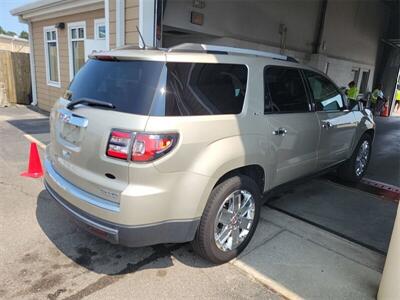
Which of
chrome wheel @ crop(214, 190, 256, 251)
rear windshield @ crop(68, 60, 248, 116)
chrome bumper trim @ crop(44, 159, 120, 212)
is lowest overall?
chrome wheel @ crop(214, 190, 256, 251)

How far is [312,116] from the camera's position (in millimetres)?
3951

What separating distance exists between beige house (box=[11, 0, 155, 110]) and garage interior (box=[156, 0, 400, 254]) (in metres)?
0.58

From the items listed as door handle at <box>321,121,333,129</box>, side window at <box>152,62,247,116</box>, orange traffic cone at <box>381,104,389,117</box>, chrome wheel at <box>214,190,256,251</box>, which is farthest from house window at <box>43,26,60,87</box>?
orange traffic cone at <box>381,104,389,117</box>

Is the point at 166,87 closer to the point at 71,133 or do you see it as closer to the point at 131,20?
the point at 71,133

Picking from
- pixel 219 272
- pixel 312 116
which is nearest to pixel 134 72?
pixel 219 272

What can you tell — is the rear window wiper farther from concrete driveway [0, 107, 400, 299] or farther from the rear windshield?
concrete driveway [0, 107, 400, 299]

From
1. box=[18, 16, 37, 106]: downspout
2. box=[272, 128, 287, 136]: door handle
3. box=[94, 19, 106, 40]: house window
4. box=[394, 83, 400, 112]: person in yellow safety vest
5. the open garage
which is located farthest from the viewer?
box=[394, 83, 400, 112]: person in yellow safety vest

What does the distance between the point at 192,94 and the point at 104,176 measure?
3.05 feet

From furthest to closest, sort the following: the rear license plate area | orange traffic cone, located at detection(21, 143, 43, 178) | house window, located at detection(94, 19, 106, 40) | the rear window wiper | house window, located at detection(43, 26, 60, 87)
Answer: house window, located at detection(43, 26, 60, 87) → house window, located at detection(94, 19, 106, 40) → orange traffic cone, located at detection(21, 143, 43, 178) → the rear license plate area → the rear window wiper

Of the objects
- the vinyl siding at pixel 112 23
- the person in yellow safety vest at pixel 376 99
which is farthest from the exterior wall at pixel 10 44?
the person in yellow safety vest at pixel 376 99

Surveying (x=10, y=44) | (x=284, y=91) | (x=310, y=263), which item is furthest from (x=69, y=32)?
(x=10, y=44)

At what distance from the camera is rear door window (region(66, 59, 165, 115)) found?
2.46 meters

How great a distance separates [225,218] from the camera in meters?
3.01

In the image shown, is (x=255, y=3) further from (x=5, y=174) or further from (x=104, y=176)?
(x=104, y=176)
